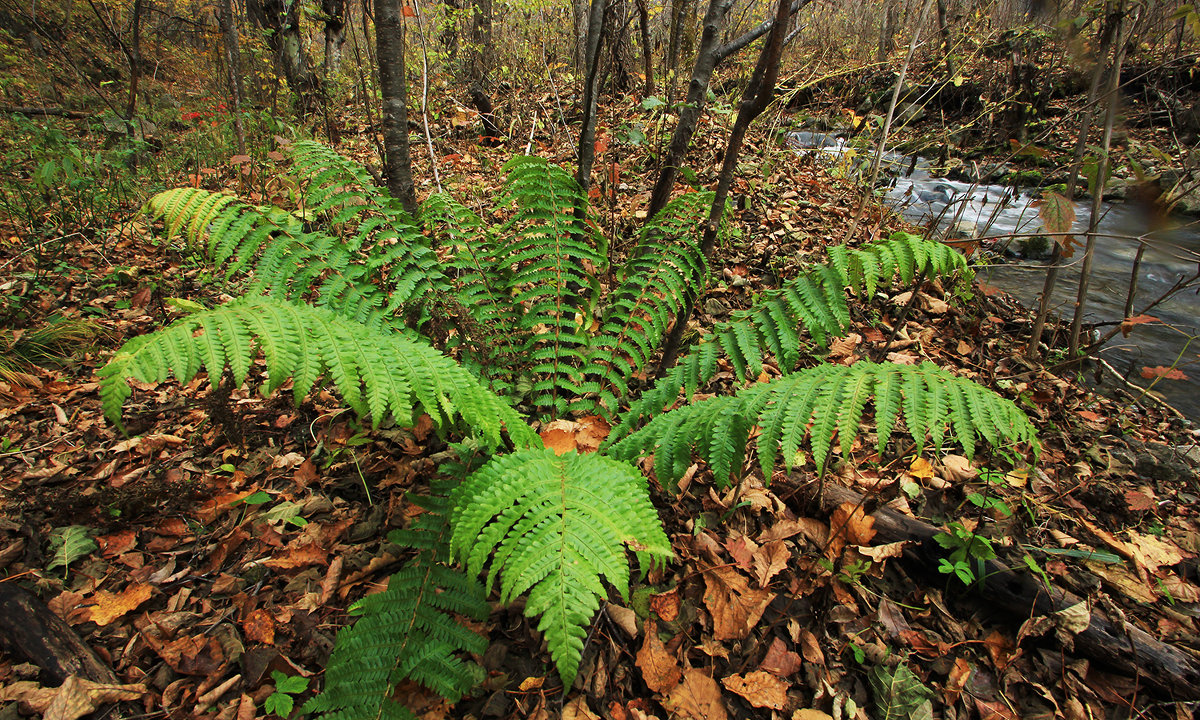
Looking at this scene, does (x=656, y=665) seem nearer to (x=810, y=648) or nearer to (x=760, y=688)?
(x=760, y=688)

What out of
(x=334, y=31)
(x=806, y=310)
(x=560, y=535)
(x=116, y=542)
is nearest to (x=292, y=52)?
(x=334, y=31)

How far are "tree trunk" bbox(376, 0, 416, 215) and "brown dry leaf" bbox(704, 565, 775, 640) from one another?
98.1 inches

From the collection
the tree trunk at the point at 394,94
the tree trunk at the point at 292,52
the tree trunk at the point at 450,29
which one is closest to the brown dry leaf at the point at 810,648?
the tree trunk at the point at 394,94

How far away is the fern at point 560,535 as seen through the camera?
1.09 metres

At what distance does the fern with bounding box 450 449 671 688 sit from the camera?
1091 mm

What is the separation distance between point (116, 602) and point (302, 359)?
1.31m

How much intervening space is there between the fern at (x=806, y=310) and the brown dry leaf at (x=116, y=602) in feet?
5.74

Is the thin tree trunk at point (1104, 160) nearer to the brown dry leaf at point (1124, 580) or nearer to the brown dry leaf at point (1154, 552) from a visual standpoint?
the brown dry leaf at point (1154, 552)

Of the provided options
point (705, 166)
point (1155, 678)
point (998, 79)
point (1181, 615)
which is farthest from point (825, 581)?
point (998, 79)

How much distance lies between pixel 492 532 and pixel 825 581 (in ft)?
4.14

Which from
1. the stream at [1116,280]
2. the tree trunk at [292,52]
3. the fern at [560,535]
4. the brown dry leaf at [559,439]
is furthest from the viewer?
the tree trunk at [292,52]

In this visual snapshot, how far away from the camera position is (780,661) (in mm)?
1623

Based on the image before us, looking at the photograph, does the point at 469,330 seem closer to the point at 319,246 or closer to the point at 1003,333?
the point at 319,246

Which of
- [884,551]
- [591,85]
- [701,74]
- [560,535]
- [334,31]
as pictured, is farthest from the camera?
[334,31]
